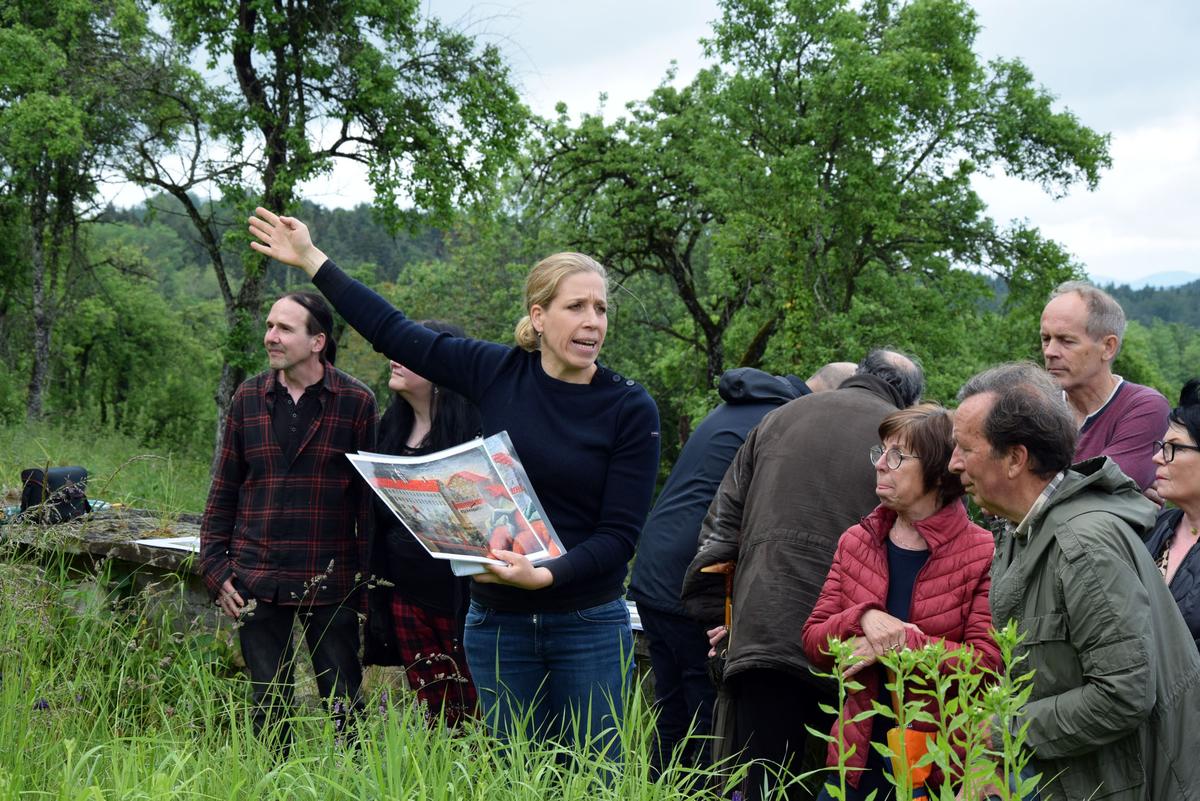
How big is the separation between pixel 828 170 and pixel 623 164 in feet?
17.3

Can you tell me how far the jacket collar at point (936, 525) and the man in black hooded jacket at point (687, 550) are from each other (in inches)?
36.0

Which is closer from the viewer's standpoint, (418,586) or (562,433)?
(562,433)

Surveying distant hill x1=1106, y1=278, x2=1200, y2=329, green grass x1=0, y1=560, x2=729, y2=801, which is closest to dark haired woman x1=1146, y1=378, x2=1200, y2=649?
green grass x1=0, y1=560, x2=729, y2=801

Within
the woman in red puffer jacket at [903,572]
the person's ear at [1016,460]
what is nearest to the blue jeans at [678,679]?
the woman in red puffer jacket at [903,572]

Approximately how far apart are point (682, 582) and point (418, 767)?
162 centimetres

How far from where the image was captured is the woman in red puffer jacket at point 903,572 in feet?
9.84

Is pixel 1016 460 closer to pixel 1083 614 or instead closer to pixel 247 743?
pixel 1083 614

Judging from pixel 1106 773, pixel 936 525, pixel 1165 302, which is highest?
pixel 1165 302

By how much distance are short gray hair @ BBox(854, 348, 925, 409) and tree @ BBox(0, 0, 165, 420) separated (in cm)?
1946

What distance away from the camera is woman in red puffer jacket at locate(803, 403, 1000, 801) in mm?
3000

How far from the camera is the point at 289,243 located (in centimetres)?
322

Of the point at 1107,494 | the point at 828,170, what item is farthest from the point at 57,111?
the point at 1107,494

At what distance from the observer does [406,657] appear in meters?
4.41

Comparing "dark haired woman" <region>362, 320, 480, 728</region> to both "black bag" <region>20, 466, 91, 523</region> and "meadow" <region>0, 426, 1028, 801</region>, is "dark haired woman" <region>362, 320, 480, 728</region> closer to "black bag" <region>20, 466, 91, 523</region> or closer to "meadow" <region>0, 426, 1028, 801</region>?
"meadow" <region>0, 426, 1028, 801</region>
